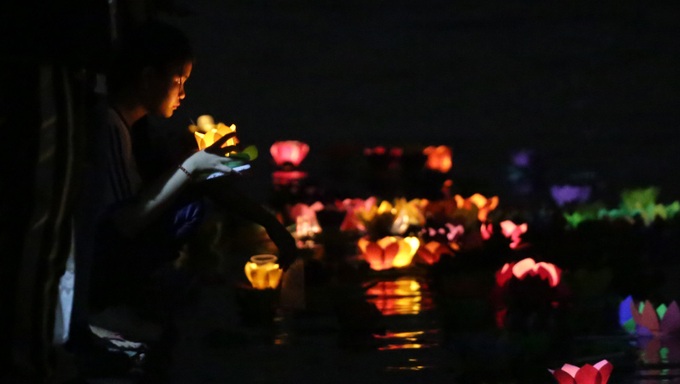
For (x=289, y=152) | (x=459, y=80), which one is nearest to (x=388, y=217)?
(x=289, y=152)

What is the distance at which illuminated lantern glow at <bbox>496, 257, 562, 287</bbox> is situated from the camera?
4.55 meters

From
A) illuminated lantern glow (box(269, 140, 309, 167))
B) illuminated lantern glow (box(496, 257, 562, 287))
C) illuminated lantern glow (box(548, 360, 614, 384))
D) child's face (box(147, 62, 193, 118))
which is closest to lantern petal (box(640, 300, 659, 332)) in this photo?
illuminated lantern glow (box(496, 257, 562, 287))

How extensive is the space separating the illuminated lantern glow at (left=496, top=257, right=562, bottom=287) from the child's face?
4.06 ft

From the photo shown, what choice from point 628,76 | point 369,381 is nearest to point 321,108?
point 628,76

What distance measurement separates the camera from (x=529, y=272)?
4543 millimetres

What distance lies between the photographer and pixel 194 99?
9039mm

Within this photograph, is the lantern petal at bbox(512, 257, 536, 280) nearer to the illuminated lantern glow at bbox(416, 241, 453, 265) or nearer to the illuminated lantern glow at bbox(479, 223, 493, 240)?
the illuminated lantern glow at bbox(479, 223, 493, 240)

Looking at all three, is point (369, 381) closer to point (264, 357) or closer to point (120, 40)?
point (264, 357)

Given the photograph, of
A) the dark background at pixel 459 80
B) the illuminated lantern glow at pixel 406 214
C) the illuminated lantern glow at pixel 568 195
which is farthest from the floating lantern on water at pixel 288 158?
the illuminated lantern glow at pixel 568 195

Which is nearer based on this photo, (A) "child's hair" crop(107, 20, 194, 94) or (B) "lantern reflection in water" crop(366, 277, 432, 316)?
(A) "child's hair" crop(107, 20, 194, 94)

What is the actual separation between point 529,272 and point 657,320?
530 millimetres

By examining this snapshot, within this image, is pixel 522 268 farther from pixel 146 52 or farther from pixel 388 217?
pixel 388 217

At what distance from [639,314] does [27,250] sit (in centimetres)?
209

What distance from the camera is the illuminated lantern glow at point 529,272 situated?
179 inches
